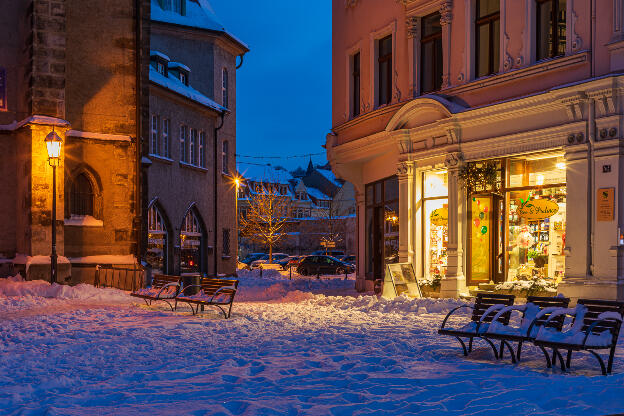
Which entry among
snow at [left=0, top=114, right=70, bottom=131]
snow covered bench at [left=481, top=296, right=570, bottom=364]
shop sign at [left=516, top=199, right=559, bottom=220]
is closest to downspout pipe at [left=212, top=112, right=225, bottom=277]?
snow at [left=0, top=114, right=70, bottom=131]

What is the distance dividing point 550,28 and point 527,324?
8351 mm

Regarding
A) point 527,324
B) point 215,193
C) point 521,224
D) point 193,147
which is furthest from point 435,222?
point 215,193

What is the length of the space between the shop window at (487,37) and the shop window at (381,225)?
4490mm

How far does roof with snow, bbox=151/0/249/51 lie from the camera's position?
36.7 m

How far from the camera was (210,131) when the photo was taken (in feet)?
119

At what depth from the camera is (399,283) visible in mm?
17703

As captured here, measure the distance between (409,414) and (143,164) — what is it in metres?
20.5

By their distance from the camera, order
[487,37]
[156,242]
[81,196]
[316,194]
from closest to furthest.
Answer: [487,37], [81,196], [156,242], [316,194]

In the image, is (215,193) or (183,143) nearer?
(183,143)

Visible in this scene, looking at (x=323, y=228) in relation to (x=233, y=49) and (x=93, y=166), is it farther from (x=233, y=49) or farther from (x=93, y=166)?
(x=93, y=166)

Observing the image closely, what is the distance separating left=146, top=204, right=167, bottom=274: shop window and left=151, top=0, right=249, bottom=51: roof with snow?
1087cm

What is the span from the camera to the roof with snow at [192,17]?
120ft

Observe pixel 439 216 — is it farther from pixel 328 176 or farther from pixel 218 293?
pixel 328 176

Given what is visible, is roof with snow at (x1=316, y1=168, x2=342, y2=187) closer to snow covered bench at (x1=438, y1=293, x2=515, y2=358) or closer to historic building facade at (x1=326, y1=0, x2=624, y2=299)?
historic building facade at (x1=326, y1=0, x2=624, y2=299)
